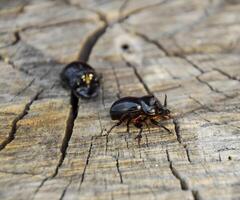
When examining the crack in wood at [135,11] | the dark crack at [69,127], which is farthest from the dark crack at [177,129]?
the crack in wood at [135,11]

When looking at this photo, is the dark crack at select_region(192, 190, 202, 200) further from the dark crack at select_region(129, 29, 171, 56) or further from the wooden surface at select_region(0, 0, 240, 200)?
the dark crack at select_region(129, 29, 171, 56)

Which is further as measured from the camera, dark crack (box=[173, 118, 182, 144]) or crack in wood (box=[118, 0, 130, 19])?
crack in wood (box=[118, 0, 130, 19])

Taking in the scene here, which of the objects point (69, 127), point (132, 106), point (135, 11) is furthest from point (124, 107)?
point (135, 11)

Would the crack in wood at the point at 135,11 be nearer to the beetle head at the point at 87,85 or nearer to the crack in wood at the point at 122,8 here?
the crack in wood at the point at 122,8

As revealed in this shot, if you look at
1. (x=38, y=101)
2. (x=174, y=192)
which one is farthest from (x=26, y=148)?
(x=174, y=192)

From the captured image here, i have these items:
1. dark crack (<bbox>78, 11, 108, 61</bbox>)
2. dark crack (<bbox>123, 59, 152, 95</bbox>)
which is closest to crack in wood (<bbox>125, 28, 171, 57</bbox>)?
dark crack (<bbox>78, 11, 108, 61</bbox>)

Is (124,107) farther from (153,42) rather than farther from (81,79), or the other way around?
(153,42)
